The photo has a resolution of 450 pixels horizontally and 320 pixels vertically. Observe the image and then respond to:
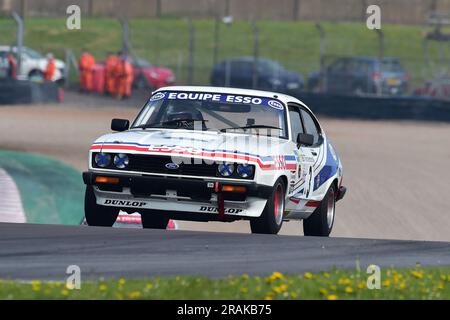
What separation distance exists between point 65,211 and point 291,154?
8446 millimetres

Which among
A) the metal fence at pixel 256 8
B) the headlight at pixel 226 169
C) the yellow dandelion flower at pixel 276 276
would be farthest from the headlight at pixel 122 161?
the metal fence at pixel 256 8

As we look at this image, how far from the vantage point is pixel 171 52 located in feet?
144

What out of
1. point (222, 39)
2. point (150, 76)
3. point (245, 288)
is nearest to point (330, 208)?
point (245, 288)

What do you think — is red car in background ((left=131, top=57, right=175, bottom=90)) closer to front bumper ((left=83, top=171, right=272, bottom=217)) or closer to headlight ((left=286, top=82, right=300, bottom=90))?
headlight ((left=286, top=82, right=300, bottom=90))

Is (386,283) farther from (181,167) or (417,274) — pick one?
(181,167)

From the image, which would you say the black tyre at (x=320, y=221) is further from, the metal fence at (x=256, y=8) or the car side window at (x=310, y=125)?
the metal fence at (x=256, y=8)

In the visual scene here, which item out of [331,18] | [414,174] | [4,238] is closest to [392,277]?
[4,238]

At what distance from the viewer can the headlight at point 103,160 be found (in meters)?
11.2

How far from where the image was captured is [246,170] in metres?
11.0

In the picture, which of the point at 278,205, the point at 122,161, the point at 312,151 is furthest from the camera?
the point at 312,151

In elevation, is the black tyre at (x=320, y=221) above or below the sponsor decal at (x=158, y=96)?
below

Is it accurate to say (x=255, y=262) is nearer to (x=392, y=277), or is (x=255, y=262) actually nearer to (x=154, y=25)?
(x=392, y=277)

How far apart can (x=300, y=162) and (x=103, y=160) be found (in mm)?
1995

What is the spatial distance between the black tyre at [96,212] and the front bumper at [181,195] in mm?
223
